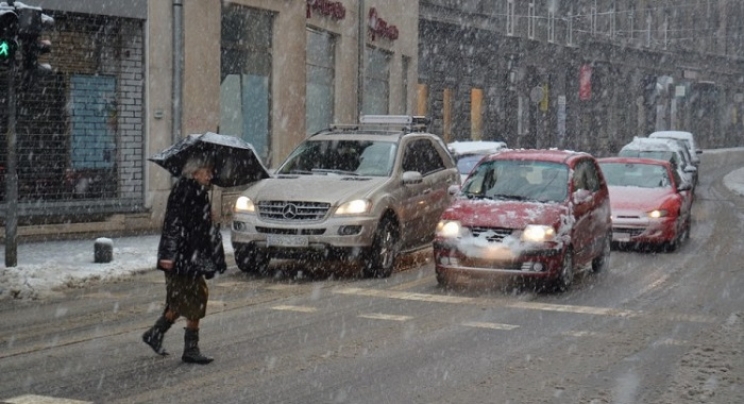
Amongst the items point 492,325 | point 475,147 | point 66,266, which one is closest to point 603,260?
point 492,325

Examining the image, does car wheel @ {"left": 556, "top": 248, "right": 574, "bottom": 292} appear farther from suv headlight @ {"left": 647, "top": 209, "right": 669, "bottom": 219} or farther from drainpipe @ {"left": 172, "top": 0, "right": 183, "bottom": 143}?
drainpipe @ {"left": 172, "top": 0, "right": 183, "bottom": 143}

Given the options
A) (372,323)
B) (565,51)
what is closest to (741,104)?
(565,51)

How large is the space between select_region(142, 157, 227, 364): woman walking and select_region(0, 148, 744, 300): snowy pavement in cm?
437

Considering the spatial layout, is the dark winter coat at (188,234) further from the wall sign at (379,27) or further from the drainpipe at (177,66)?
the wall sign at (379,27)

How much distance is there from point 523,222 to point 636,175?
7022 millimetres

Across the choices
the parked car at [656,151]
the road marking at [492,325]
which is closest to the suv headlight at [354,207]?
the road marking at [492,325]

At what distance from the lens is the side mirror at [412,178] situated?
14367 millimetres

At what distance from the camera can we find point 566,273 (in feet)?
41.6

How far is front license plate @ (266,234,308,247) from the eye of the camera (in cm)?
1336

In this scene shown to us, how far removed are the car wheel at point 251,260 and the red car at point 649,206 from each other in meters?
5.85

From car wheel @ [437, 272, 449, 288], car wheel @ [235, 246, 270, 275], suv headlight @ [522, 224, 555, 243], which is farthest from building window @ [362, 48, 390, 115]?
suv headlight @ [522, 224, 555, 243]

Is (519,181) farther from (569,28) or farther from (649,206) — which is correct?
(569,28)

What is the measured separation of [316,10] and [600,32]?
1377 inches

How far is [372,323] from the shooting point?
1053 cm
